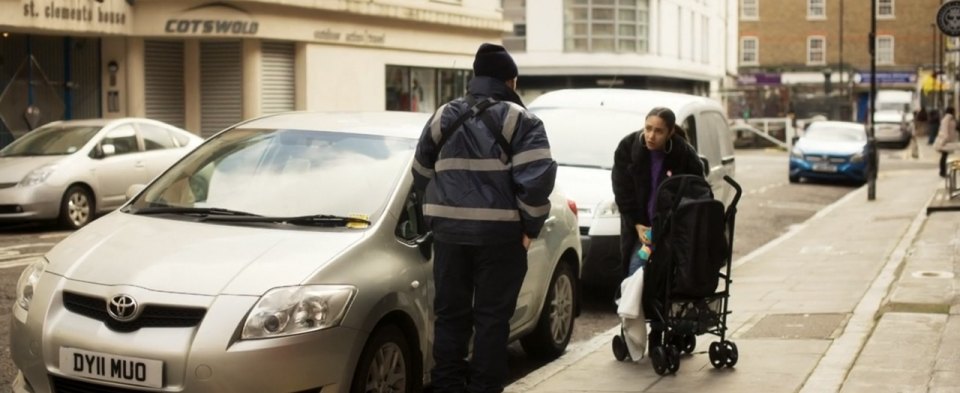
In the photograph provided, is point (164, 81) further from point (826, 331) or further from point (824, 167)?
point (826, 331)

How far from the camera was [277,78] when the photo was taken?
29766 millimetres

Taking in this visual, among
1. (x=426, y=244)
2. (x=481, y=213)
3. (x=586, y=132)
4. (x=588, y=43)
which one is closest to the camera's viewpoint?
(x=481, y=213)

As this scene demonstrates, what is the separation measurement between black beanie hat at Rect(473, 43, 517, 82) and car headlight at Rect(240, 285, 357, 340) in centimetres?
129

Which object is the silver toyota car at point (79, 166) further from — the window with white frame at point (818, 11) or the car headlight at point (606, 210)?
the window with white frame at point (818, 11)

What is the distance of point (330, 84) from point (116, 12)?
6.36 metres

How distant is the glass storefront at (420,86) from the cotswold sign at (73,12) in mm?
9555

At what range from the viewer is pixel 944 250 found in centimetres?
1394

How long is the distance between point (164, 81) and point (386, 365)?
2320 centimetres

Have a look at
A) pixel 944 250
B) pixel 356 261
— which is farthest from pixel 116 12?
pixel 356 261

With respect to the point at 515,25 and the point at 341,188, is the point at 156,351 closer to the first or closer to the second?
the point at 341,188

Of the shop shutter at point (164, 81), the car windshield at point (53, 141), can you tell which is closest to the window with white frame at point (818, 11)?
the shop shutter at point (164, 81)

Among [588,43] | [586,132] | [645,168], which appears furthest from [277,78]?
[588,43]

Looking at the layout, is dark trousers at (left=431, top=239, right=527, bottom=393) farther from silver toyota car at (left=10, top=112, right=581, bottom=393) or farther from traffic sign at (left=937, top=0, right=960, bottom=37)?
traffic sign at (left=937, top=0, right=960, bottom=37)

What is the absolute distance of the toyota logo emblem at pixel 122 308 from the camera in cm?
561
